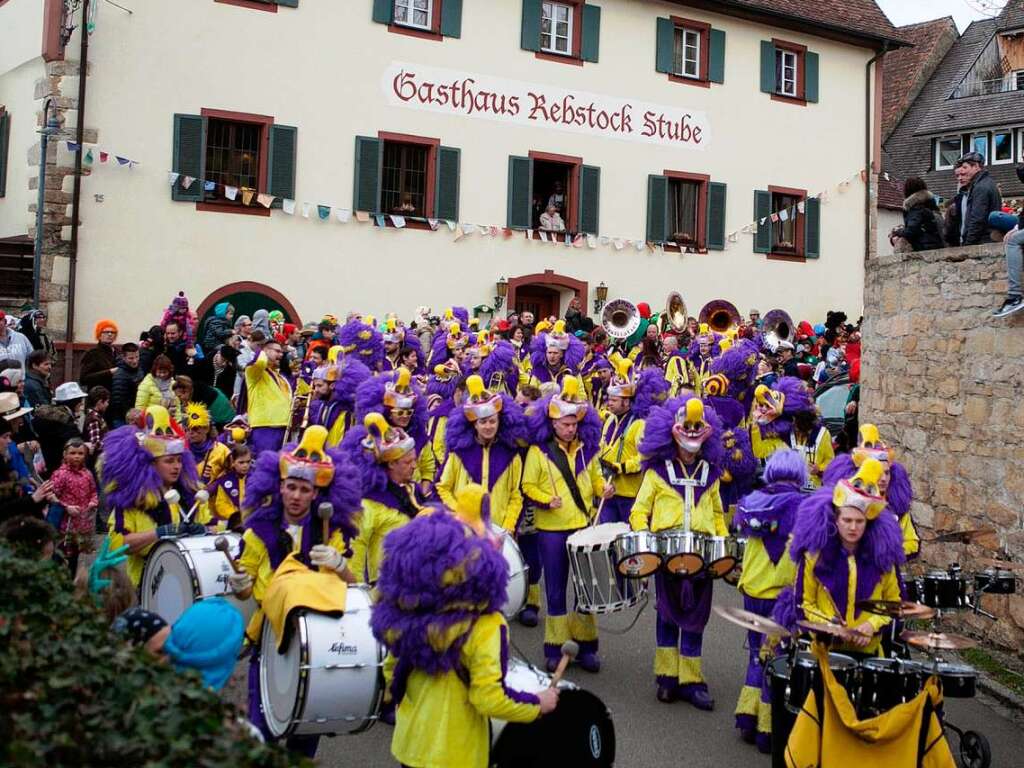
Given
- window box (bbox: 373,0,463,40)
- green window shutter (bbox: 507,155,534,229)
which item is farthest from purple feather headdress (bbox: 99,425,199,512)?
green window shutter (bbox: 507,155,534,229)

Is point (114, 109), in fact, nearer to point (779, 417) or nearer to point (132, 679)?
point (779, 417)

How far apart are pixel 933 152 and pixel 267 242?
32.1 metres

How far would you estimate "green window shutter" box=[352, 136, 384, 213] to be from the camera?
22.0m

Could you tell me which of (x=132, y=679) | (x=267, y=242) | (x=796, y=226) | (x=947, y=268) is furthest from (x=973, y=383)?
(x=796, y=226)

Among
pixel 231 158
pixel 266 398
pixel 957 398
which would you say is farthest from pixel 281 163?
pixel 957 398

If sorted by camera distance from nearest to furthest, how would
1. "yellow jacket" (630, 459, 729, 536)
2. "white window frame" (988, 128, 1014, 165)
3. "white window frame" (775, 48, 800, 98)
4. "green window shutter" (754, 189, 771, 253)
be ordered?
"yellow jacket" (630, 459, 729, 536)
"green window shutter" (754, 189, 771, 253)
"white window frame" (775, 48, 800, 98)
"white window frame" (988, 128, 1014, 165)

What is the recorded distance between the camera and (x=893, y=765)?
5629 mm

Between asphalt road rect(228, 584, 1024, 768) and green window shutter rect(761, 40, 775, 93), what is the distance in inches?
783

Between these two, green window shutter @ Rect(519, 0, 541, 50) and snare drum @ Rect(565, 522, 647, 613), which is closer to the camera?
snare drum @ Rect(565, 522, 647, 613)

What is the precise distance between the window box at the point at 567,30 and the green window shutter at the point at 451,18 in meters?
1.78

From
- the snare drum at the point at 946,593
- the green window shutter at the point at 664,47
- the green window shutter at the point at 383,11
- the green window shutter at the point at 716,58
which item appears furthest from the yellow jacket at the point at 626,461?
the green window shutter at the point at 716,58

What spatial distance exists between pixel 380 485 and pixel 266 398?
16.9ft

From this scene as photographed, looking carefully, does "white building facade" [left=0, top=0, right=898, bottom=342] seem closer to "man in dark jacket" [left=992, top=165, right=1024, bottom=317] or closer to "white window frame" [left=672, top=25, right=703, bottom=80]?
"white window frame" [left=672, top=25, right=703, bottom=80]

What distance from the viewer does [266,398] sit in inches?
496
